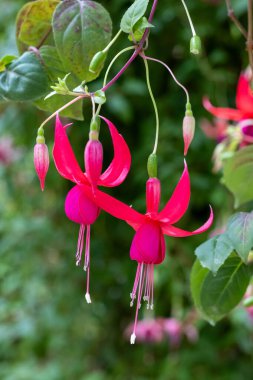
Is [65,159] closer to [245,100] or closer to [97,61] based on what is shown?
[97,61]

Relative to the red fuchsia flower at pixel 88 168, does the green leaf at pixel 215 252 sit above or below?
below

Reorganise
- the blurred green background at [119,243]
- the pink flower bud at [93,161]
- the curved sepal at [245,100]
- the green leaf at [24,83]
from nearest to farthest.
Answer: the pink flower bud at [93,161] < the green leaf at [24,83] < the curved sepal at [245,100] < the blurred green background at [119,243]

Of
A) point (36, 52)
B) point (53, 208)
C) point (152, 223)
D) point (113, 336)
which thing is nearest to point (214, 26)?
point (53, 208)

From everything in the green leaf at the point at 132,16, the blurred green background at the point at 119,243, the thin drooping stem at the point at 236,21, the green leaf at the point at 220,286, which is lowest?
the blurred green background at the point at 119,243

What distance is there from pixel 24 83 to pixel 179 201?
170mm

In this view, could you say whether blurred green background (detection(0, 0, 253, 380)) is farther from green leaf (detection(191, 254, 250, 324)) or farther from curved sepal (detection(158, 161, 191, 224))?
curved sepal (detection(158, 161, 191, 224))

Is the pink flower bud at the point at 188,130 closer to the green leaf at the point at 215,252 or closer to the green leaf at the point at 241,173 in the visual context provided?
the green leaf at the point at 215,252

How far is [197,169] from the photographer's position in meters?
1.43

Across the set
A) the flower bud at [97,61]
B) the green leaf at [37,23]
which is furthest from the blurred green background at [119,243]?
the flower bud at [97,61]

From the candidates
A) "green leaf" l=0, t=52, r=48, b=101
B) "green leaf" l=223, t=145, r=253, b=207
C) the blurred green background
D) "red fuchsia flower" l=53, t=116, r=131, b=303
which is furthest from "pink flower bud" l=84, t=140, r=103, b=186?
the blurred green background

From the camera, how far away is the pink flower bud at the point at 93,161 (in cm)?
42

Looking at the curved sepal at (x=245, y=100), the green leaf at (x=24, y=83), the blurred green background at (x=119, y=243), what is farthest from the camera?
the blurred green background at (x=119, y=243)

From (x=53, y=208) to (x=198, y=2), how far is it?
61 cm

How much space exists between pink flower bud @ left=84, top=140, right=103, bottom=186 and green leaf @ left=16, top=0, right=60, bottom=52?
0.19 m
